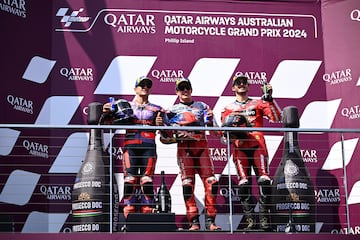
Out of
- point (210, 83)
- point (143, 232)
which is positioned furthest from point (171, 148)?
point (143, 232)

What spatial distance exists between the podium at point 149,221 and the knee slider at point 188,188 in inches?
20.8

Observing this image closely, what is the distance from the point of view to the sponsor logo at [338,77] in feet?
28.4

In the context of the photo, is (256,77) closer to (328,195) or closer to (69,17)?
(328,195)

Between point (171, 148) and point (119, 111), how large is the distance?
1426 mm

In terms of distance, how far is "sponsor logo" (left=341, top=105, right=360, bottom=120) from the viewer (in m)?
8.52

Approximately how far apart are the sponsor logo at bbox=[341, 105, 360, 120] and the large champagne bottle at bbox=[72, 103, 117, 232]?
2.66 m

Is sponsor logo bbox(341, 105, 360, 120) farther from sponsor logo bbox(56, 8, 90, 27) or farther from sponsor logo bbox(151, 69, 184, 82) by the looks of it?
sponsor logo bbox(56, 8, 90, 27)

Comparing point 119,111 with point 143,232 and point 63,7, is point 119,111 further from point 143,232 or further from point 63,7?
point 63,7

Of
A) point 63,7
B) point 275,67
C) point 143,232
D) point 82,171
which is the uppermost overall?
point 63,7

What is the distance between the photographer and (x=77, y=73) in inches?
333

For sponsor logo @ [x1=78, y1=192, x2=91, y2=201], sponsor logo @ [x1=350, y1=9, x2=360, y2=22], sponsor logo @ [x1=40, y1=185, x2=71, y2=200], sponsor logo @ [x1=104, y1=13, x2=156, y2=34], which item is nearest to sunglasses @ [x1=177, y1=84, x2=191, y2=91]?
sponsor logo @ [x1=78, y1=192, x2=91, y2=201]

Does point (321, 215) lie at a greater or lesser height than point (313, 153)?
lesser

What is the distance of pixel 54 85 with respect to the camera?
8.39 m

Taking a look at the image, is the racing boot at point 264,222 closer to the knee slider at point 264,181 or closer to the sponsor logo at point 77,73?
the knee slider at point 264,181
